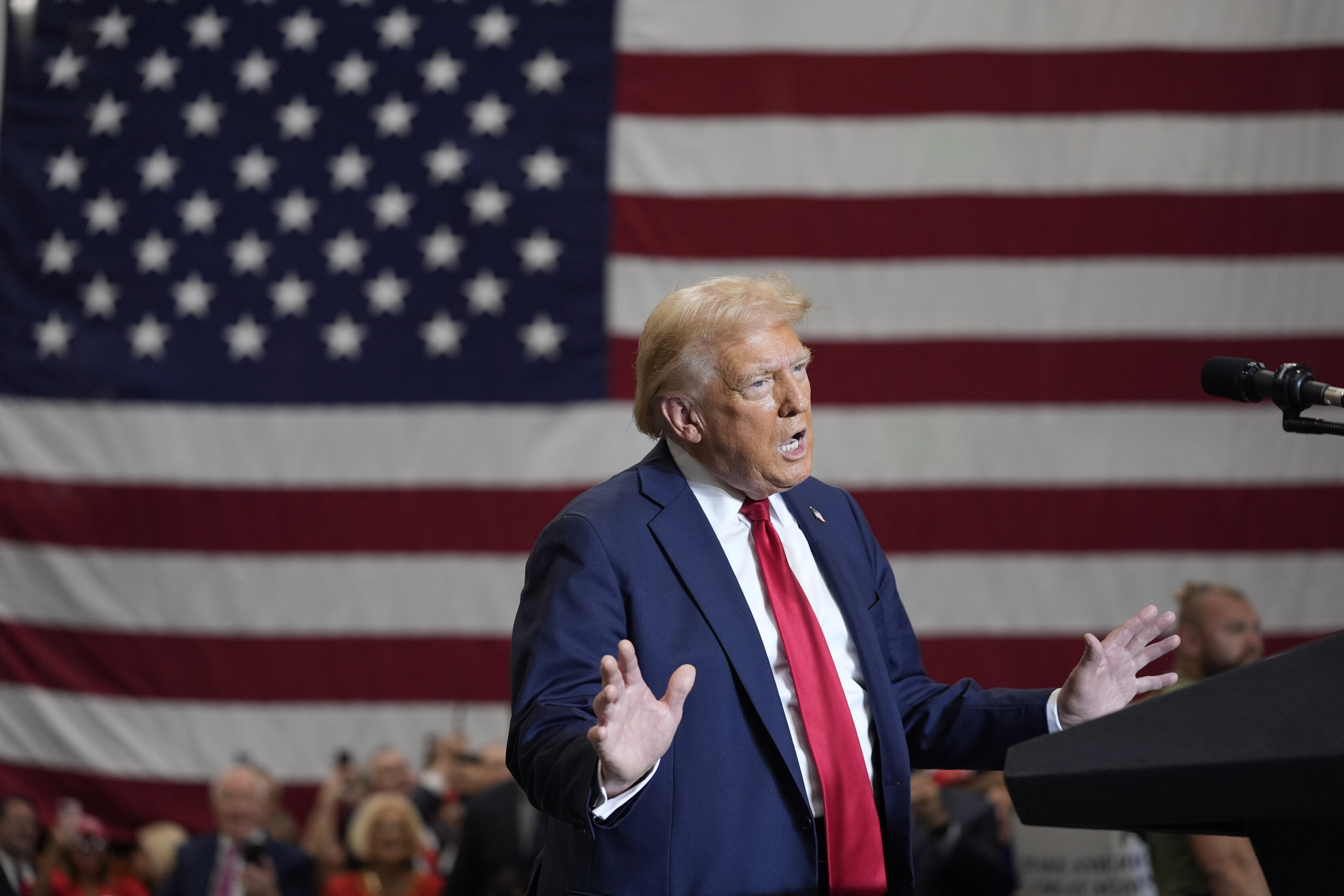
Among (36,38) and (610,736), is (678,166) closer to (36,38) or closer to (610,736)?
(36,38)

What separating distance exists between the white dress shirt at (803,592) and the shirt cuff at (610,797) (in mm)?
249

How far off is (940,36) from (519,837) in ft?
13.5

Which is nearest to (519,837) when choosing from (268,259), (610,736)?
(610,736)

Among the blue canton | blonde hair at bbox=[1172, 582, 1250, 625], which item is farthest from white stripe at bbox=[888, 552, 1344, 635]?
blonde hair at bbox=[1172, 582, 1250, 625]

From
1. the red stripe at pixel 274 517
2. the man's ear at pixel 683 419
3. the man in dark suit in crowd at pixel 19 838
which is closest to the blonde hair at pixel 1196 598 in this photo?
the man's ear at pixel 683 419

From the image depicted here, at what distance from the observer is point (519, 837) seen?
12.8 ft

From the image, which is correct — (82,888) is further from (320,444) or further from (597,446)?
(597,446)

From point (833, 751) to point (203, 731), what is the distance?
515 centimetres

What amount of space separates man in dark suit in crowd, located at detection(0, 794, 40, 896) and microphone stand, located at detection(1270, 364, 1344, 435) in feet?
18.3

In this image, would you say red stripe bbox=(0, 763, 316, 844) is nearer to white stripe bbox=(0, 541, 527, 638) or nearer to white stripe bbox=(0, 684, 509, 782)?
white stripe bbox=(0, 684, 509, 782)

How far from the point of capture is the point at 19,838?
18.9 feet

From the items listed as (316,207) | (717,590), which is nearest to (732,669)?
(717,590)

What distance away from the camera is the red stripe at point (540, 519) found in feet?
19.1

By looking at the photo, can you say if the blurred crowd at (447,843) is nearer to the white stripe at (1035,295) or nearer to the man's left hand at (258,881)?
the man's left hand at (258,881)
